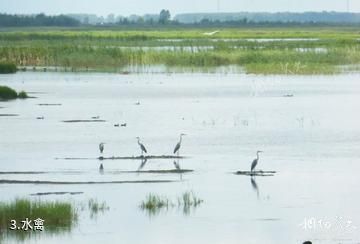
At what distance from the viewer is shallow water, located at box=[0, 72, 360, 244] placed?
1841cm

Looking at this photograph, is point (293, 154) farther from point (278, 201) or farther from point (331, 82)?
point (331, 82)

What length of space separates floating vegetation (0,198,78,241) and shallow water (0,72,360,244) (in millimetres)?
233

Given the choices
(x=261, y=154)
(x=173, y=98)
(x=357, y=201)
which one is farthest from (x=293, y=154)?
(x=173, y=98)

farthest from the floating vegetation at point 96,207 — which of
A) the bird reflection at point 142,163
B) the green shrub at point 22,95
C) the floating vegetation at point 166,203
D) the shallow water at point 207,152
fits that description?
the green shrub at point 22,95

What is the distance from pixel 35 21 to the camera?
171250mm

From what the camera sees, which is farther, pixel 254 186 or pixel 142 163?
pixel 142 163

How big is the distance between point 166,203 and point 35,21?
503 ft

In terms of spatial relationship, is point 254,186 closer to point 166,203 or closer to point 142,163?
point 166,203

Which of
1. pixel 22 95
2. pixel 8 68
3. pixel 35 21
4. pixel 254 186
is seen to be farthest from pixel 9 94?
pixel 35 21

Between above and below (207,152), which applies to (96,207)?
above

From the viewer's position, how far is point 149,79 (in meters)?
59.6

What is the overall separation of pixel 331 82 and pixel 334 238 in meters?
38.9

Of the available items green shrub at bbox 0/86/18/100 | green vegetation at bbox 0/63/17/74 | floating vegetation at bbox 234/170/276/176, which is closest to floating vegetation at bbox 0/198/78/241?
floating vegetation at bbox 234/170/276/176

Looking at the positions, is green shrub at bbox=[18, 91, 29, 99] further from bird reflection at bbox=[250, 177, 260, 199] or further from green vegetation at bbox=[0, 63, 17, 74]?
bird reflection at bbox=[250, 177, 260, 199]
